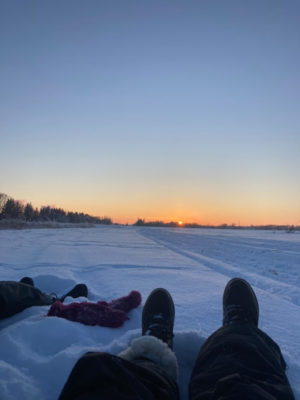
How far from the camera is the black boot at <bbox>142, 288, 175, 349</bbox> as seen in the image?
1.53 metres

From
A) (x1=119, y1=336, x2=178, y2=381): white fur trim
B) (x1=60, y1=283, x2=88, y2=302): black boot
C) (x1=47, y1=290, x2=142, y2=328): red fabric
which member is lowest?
(x1=60, y1=283, x2=88, y2=302): black boot

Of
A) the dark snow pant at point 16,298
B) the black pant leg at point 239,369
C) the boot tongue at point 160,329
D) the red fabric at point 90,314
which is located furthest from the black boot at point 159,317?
the dark snow pant at point 16,298

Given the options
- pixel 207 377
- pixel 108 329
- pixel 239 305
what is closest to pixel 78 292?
pixel 108 329

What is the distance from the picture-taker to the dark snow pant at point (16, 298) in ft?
6.18

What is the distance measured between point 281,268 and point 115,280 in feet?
12.7

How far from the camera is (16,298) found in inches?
78.6

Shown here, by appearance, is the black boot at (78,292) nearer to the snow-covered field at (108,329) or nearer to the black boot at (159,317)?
the snow-covered field at (108,329)

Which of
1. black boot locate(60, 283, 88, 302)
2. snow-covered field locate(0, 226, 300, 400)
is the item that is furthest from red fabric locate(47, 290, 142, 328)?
black boot locate(60, 283, 88, 302)

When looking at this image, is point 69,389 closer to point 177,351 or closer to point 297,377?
point 177,351

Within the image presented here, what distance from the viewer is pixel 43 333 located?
1.53m

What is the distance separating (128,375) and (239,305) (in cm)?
111

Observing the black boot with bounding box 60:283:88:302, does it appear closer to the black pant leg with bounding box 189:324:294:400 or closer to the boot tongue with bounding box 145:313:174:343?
the boot tongue with bounding box 145:313:174:343

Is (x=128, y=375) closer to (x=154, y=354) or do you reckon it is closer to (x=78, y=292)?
(x=154, y=354)

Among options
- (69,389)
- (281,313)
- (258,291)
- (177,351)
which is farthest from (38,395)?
(258,291)
